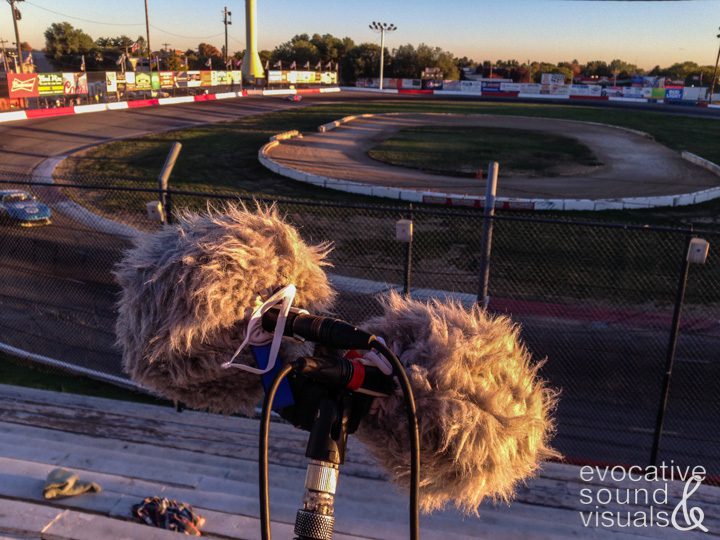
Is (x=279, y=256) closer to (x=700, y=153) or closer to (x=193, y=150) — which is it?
(x=193, y=150)

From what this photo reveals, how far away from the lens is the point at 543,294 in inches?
430

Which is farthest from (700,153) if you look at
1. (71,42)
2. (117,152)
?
(71,42)

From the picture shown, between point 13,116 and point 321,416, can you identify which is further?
point 13,116

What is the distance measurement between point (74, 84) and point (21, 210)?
1171 inches

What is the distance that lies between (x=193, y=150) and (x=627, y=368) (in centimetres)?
2296

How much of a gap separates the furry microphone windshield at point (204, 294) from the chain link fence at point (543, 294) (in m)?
3.50

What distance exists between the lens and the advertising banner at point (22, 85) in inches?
1374

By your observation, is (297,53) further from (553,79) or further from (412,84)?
(553,79)

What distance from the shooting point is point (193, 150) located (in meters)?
27.0

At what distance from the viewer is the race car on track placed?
14570mm

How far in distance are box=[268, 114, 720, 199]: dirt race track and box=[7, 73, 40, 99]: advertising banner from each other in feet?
59.7

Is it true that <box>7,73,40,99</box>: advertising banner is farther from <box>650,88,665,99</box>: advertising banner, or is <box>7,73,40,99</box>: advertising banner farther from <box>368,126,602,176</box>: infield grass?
<box>650,88,665,99</box>: advertising banner

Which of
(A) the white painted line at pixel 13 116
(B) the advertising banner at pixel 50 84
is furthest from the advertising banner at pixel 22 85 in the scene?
(A) the white painted line at pixel 13 116

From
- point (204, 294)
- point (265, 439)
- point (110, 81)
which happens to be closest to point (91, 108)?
point (110, 81)
